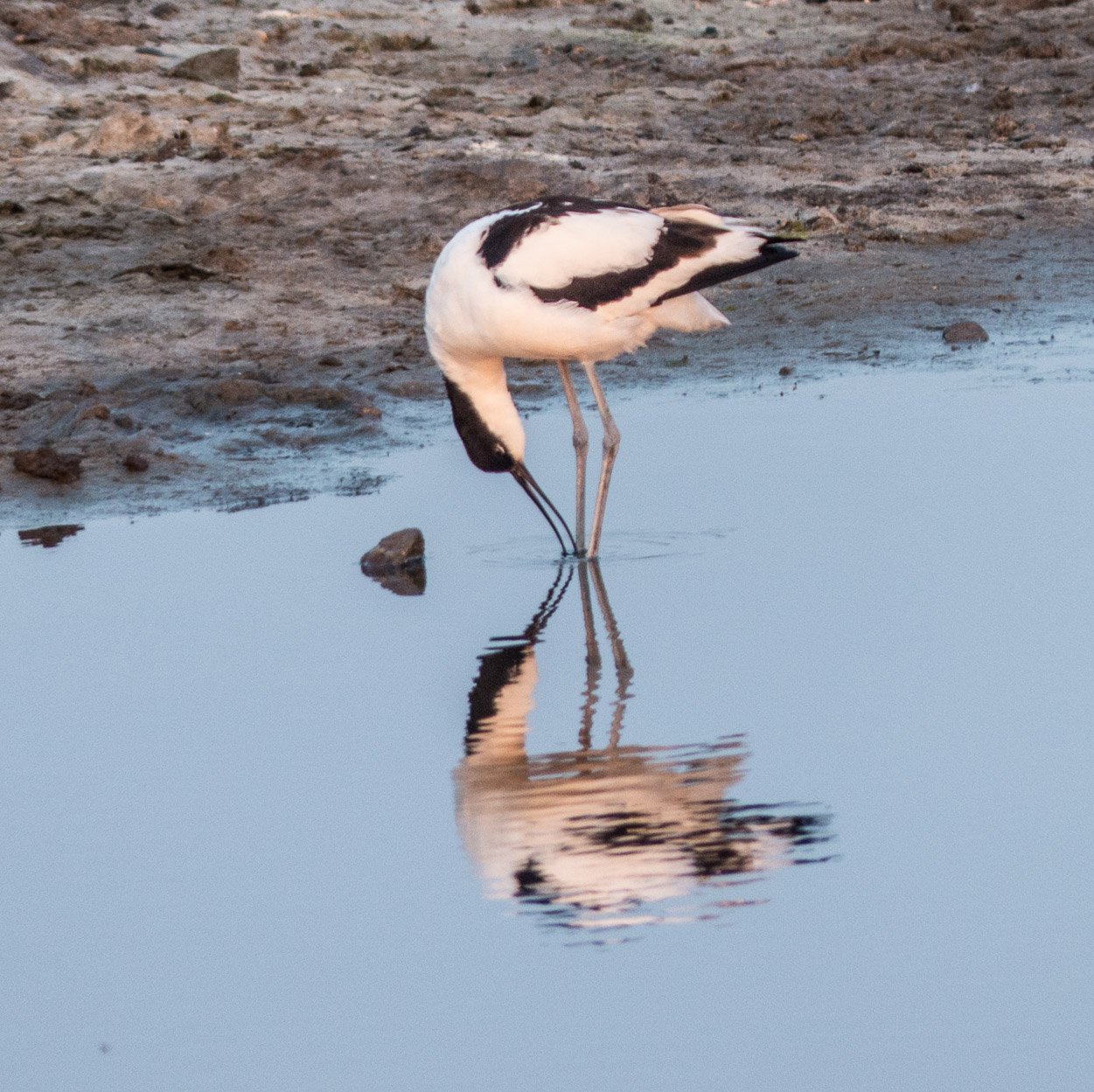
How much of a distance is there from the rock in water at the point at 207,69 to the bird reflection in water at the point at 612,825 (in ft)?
31.1

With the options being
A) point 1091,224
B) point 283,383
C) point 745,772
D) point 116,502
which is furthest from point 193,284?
point 745,772

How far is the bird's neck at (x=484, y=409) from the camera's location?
21.0 ft

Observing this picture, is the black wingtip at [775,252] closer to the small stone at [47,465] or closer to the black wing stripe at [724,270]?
the black wing stripe at [724,270]

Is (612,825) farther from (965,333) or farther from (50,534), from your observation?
(965,333)

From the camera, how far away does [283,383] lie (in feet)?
28.3

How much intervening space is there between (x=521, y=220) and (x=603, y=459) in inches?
40.3

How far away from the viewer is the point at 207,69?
13391mm

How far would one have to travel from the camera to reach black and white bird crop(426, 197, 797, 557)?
6098 millimetres

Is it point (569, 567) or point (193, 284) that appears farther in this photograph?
point (193, 284)

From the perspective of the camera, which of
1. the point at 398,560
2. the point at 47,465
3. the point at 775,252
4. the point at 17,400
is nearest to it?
the point at 398,560

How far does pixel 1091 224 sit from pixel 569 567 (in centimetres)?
623

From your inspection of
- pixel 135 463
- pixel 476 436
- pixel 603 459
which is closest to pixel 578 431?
pixel 603 459

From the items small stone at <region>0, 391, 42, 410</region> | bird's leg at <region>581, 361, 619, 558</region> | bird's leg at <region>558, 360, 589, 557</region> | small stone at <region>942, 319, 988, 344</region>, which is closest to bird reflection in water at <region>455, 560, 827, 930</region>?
bird's leg at <region>581, 361, 619, 558</region>

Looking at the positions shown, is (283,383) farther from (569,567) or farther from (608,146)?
(608,146)
